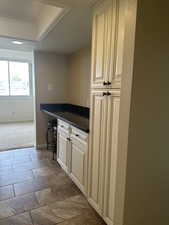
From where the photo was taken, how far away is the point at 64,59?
375 cm

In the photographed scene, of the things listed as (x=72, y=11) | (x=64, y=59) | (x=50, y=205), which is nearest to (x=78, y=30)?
(x=72, y=11)

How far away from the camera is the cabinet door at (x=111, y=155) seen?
1.37 metres

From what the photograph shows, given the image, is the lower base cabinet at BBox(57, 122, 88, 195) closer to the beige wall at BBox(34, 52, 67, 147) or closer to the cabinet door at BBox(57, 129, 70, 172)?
the cabinet door at BBox(57, 129, 70, 172)

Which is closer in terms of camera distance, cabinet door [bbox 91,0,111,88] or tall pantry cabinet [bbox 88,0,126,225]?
tall pantry cabinet [bbox 88,0,126,225]

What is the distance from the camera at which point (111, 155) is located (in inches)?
57.5

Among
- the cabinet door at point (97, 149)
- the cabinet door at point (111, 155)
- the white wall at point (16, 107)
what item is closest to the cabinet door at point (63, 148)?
the cabinet door at point (97, 149)

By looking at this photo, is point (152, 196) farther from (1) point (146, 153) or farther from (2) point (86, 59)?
(2) point (86, 59)

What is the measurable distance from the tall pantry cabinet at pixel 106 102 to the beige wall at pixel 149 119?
18 centimetres

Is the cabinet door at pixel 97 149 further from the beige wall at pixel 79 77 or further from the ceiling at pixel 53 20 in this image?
the beige wall at pixel 79 77

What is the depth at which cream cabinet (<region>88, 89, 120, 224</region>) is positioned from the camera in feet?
4.64

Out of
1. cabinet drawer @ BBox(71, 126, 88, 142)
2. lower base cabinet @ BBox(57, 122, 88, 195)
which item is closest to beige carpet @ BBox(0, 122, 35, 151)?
lower base cabinet @ BBox(57, 122, 88, 195)

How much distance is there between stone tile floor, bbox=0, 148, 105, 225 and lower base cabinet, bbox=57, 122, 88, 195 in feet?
0.52

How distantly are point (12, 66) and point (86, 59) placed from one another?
174 inches

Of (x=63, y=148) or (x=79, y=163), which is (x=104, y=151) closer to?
(x=79, y=163)
